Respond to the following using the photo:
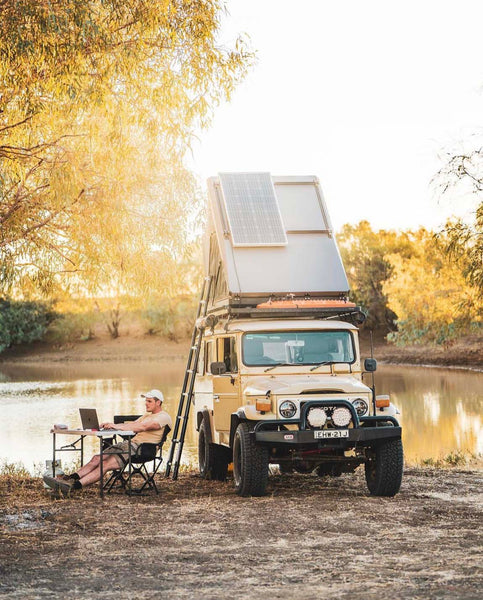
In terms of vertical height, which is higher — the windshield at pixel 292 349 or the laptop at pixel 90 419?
the windshield at pixel 292 349

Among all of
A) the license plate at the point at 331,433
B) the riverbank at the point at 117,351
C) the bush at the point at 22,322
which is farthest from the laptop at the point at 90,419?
the bush at the point at 22,322

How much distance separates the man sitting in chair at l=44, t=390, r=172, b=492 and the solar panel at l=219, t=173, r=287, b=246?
2478 mm

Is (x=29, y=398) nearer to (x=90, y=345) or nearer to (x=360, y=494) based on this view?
(x=360, y=494)

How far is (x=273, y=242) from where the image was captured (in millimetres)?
11969

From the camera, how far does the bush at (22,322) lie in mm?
71562

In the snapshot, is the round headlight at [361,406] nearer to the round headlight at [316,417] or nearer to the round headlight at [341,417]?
the round headlight at [341,417]

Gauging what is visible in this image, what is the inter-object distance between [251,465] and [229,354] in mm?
1903

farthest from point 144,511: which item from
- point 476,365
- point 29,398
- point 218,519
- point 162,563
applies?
point 476,365

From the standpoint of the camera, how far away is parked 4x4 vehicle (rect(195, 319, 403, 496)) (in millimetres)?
10352

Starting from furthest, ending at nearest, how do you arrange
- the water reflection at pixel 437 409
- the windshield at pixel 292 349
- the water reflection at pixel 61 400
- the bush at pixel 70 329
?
the bush at pixel 70 329 → the water reflection at pixel 61 400 → the water reflection at pixel 437 409 → the windshield at pixel 292 349

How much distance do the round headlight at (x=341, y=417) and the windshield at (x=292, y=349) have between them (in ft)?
3.81

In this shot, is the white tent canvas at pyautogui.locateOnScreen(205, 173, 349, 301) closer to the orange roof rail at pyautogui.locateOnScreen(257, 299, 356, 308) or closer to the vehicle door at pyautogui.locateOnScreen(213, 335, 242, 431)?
the orange roof rail at pyautogui.locateOnScreen(257, 299, 356, 308)

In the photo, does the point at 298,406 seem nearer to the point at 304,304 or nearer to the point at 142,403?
the point at 304,304

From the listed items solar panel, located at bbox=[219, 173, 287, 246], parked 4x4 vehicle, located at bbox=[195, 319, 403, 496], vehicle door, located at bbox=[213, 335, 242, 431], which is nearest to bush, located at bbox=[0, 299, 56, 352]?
solar panel, located at bbox=[219, 173, 287, 246]
